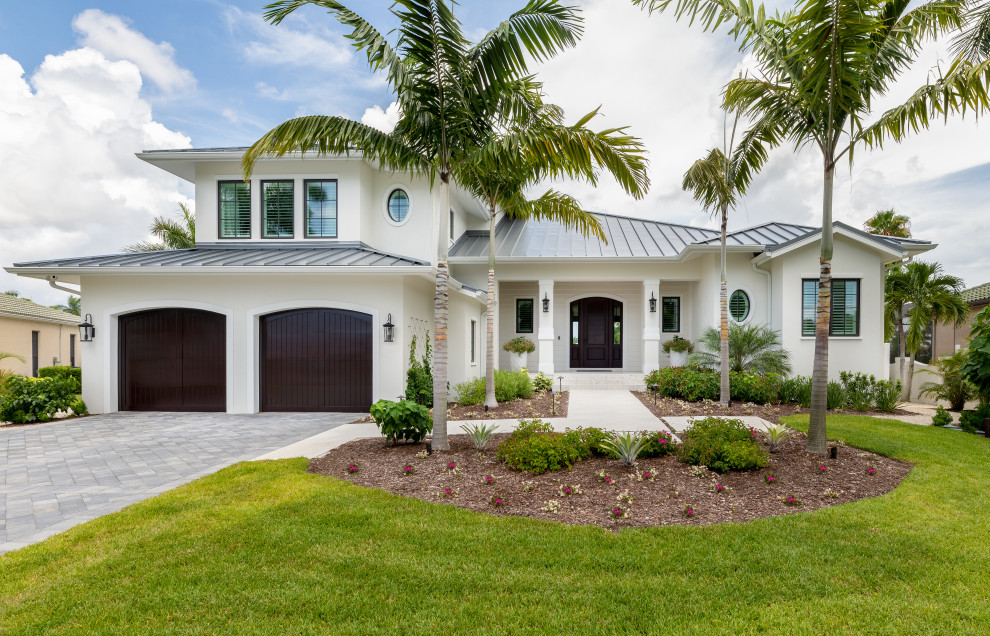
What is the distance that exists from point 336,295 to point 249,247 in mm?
3756

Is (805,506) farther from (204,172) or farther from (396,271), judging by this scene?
(204,172)

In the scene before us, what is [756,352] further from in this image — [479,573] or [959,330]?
[959,330]

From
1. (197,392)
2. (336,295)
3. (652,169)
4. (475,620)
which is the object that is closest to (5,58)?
(197,392)

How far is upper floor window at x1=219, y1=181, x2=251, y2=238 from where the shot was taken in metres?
12.9

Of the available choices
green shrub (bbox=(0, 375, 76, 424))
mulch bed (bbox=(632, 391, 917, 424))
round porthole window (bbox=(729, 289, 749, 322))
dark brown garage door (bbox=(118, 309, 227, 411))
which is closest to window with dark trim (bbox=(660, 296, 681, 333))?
round porthole window (bbox=(729, 289, 749, 322))

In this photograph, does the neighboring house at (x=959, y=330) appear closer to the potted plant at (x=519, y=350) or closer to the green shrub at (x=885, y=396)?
the green shrub at (x=885, y=396)

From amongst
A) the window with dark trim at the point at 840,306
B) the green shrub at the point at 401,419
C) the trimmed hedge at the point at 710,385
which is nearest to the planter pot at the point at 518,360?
the trimmed hedge at the point at 710,385

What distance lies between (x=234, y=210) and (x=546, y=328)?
31.5ft

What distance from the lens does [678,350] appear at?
49.0ft

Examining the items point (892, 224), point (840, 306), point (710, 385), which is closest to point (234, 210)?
point (710, 385)

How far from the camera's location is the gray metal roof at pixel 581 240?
49.1 feet

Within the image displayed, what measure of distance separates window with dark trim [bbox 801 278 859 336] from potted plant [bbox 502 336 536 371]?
779cm

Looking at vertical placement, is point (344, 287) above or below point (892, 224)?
below

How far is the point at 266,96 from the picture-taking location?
12.6 meters
